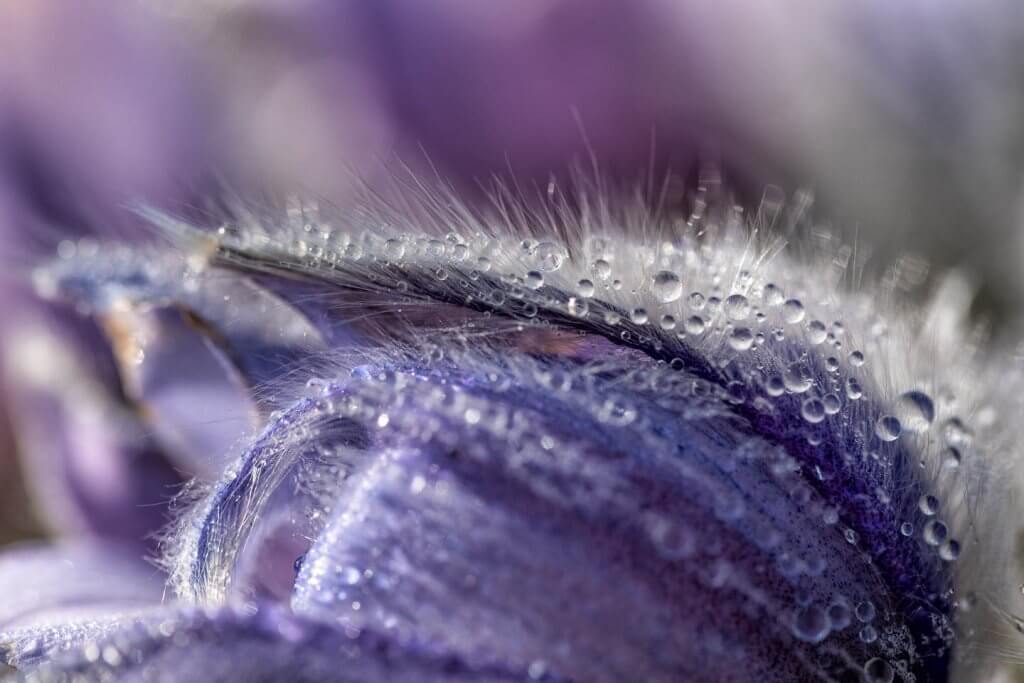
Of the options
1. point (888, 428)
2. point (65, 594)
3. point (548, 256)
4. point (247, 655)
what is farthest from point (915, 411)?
point (65, 594)

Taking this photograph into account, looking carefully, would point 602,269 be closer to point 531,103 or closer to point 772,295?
point 772,295

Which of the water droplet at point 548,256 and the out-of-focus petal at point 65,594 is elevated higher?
the water droplet at point 548,256

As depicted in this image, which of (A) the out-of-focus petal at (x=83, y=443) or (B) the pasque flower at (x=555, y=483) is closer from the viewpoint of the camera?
(B) the pasque flower at (x=555, y=483)

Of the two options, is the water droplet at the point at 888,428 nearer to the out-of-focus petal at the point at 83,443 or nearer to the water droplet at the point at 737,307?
the water droplet at the point at 737,307

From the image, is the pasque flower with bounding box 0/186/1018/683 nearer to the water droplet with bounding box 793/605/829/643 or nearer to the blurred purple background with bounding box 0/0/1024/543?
the water droplet with bounding box 793/605/829/643

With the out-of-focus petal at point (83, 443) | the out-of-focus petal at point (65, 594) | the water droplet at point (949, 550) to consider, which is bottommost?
the out-of-focus petal at point (83, 443)

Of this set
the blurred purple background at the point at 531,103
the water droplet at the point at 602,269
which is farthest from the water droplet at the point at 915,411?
the blurred purple background at the point at 531,103

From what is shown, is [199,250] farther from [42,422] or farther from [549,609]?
[42,422]
